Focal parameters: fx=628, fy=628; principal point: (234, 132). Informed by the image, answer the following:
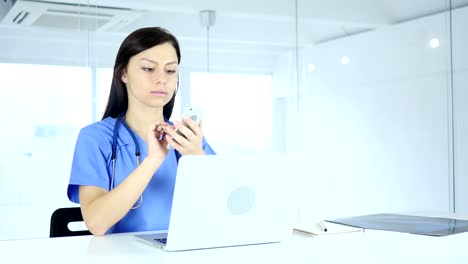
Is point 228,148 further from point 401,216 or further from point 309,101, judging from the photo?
Answer: point 401,216

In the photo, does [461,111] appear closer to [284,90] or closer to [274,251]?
[284,90]

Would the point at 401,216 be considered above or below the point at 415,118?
below

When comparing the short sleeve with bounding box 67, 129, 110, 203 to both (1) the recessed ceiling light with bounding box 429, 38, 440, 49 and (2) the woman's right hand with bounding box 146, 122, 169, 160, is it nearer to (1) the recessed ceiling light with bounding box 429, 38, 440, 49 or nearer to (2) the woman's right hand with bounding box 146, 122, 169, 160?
(2) the woman's right hand with bounding box 146, 122, 169, 160

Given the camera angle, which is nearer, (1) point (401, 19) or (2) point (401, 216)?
(2) point (401, 216)

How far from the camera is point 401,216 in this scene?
244cm

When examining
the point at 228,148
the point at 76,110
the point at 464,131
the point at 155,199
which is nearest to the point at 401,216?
the point at 155,199

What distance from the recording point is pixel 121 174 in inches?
83.2

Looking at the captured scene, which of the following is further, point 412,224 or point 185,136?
point 412,224

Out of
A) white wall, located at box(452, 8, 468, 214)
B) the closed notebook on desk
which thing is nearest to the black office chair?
the closed notebook on desk

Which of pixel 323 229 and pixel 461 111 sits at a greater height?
pixel 461 111

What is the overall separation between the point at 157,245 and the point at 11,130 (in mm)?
2243

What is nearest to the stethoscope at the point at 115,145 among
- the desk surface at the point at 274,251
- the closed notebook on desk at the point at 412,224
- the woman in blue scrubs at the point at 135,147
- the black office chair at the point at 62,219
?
the woman in blue scrubs at the point at 135,147

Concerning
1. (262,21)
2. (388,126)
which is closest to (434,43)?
(388,126)

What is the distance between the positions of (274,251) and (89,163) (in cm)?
73
